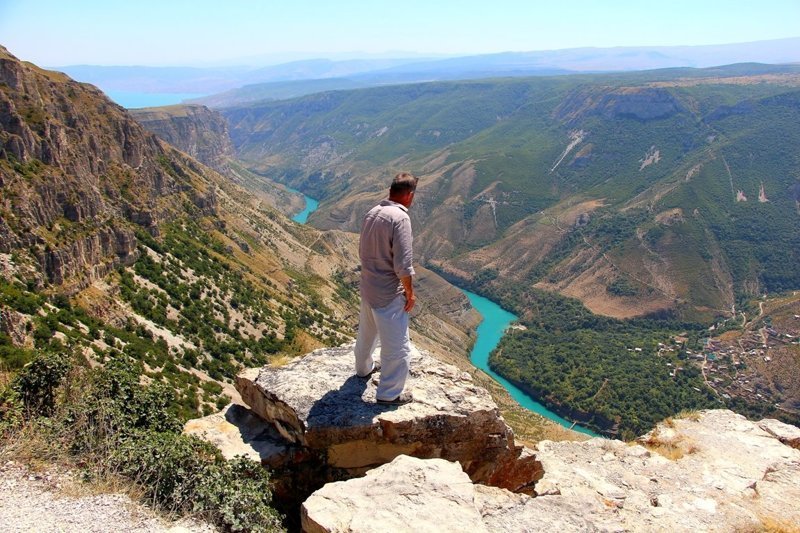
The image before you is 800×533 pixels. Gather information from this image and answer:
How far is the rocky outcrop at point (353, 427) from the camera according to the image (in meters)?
7.78

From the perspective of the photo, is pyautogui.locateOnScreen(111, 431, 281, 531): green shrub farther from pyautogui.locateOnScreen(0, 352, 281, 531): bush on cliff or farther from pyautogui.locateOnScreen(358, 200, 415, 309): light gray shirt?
pyautogui.locateOnScreen(358, 200, 415, 309): light gray shirt

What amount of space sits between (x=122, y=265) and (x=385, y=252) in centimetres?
3899

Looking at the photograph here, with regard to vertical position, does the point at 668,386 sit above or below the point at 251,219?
below

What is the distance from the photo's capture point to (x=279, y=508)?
24.4ft

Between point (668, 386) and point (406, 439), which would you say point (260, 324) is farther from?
point (668, 386)

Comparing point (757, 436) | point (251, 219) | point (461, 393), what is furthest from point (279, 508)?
point (251, 219)

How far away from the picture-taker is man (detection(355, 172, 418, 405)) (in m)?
7.37

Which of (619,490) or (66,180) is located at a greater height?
(66,180)

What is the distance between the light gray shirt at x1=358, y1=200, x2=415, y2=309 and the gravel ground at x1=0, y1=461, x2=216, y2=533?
3.84 meters

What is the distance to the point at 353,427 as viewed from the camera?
25.3 feet

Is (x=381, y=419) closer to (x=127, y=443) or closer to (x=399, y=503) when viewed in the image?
(x=399, y=503)

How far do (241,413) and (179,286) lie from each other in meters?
38.1

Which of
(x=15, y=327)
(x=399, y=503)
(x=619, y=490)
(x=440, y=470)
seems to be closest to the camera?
(x=399, y=503)

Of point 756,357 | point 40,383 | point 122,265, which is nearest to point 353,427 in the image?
point 40,383
